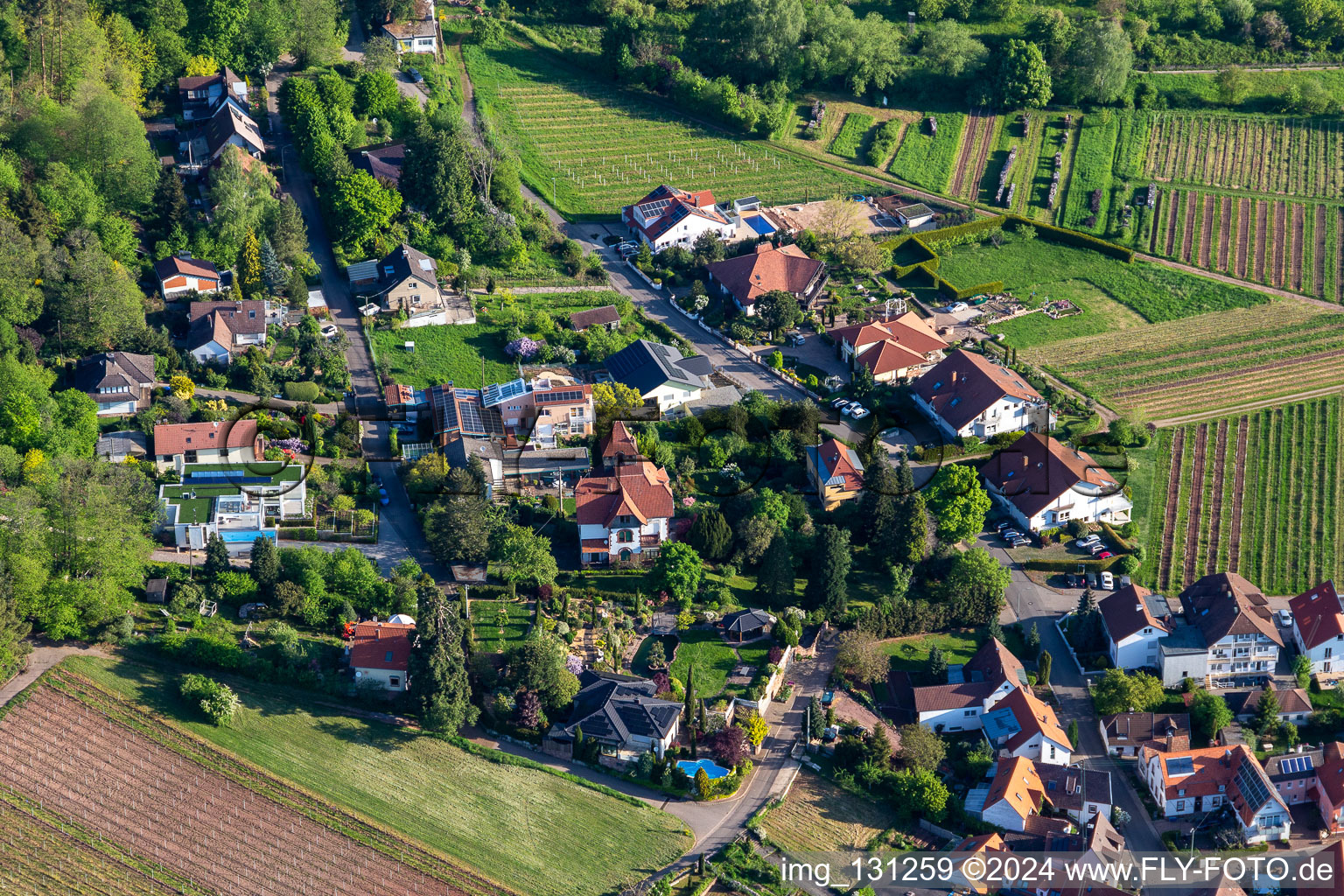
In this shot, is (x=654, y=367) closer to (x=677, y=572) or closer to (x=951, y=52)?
→ (x=677, y=572)

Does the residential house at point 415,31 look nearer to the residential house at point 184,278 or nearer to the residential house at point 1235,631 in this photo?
the residential house at point 184,278

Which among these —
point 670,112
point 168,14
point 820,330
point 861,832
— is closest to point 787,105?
point 670,112

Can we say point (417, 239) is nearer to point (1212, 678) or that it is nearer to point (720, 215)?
point (720, 215)

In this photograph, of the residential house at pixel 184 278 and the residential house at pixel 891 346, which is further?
the residential house at pixel 184 278

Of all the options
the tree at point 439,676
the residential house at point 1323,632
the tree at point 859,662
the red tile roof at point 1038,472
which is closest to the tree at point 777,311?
the red tile roof at point 1038,472

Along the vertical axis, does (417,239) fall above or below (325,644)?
above

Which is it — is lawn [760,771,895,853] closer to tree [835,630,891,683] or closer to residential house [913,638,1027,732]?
residential house [913,638,1027,732]
